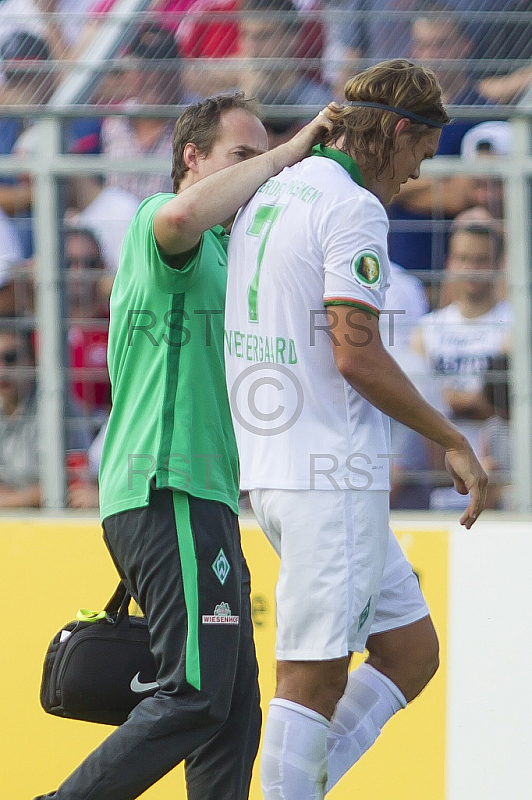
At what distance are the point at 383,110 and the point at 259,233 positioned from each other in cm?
36

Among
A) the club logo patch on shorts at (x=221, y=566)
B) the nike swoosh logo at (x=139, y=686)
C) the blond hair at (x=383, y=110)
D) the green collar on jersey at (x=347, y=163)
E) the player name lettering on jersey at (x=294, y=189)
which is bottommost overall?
the nike swoosh logo at (x=139, y=686)

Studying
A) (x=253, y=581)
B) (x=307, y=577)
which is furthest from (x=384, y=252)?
(x=253, y=581)

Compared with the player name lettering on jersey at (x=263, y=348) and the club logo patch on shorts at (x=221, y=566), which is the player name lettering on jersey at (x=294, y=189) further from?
the club logo patch on shorts at (x=221, y=566)

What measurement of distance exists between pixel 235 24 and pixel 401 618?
258cm

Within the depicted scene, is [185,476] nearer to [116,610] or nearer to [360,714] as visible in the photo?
[116,610]

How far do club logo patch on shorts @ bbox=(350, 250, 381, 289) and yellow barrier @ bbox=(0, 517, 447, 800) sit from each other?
127 cm

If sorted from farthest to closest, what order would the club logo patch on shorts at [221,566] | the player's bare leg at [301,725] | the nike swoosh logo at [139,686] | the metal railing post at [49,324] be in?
the metal railing post at [49,324], the nike swoosh logo at [139,686], the club logo patch on shorts at [221,566], the player's bare leg at [301,725]

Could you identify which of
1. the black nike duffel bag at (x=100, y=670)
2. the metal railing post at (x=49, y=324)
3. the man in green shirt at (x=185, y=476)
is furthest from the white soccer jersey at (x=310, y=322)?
the metal railing post at (x=49, y=324)

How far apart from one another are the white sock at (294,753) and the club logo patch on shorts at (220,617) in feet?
0.65

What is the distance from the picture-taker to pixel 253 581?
3.27 meters

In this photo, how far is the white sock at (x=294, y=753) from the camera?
7.41 feet

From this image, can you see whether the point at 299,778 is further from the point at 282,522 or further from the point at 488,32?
the point at 488,32

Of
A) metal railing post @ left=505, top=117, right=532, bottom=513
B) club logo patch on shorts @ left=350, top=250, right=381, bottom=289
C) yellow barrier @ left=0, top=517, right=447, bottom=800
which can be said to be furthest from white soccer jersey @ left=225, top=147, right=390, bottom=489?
metal railing post @ left=505, top=117, right=532, bottom=513

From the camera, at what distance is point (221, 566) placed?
2.39m
